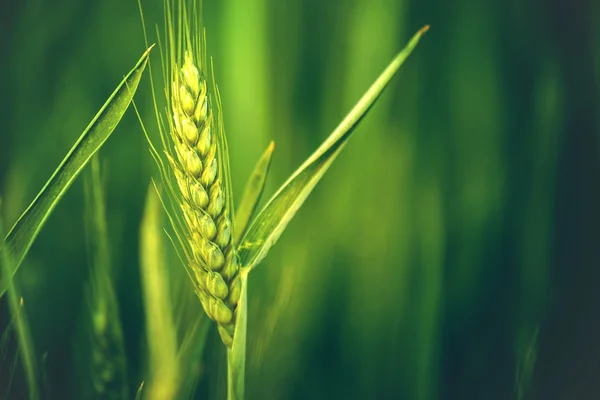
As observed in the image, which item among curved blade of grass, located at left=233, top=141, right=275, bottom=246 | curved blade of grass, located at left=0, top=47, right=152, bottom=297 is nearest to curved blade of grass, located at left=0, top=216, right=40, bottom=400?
curved blade of grass, located at left=0, top=47, right=152, bottom=297

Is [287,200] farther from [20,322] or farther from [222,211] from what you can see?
[20,322]

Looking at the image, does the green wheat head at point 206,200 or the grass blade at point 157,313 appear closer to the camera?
the green wheat head at point 206,200

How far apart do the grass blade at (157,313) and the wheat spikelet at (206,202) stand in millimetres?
115

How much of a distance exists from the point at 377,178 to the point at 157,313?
0.23 meters

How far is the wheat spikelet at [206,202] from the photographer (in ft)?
1.21

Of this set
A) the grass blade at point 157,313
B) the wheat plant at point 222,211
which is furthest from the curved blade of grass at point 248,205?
the grass blade at point 157,313

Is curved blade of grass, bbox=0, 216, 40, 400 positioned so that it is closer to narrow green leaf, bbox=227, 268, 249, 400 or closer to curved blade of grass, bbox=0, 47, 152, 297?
curved blade of grass, bbox=0, 47, 152, 297

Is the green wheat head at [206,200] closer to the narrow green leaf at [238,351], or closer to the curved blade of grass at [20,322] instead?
the narrow green leaf at [238,351]

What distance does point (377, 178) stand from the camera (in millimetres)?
539

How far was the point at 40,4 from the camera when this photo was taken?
0.55 meters

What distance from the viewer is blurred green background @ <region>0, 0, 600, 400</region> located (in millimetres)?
534

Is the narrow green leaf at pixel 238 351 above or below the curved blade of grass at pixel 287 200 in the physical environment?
below

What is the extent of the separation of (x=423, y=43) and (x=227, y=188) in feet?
0.90

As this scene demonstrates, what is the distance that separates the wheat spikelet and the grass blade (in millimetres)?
115
